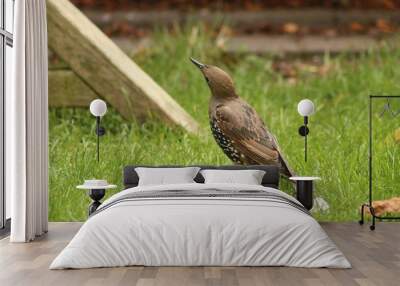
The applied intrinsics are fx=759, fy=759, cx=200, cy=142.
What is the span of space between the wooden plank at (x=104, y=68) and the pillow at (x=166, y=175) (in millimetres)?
545

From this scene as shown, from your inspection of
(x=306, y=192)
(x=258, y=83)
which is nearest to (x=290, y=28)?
(x=258, y=83)

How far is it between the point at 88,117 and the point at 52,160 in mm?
441

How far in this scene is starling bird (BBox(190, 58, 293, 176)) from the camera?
18.2ft

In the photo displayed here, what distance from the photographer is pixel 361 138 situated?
5.86m

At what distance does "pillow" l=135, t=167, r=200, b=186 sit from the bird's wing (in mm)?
403

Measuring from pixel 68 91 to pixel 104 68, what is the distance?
0.34m

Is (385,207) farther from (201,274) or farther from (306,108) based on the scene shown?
(201,274)

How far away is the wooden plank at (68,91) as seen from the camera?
228 inches

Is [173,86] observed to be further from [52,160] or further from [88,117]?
[52,160]

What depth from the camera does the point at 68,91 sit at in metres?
5.84

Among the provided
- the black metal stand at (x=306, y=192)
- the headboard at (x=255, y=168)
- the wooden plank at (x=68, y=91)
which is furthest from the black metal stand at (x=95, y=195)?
the black metal stand at (x=306, y=192)

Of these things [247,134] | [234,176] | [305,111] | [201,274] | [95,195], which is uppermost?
[305,111]

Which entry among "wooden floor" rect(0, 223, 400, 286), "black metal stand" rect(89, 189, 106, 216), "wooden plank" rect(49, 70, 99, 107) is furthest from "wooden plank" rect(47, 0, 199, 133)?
"wooden floor" rect(0, 223, 400, 286)

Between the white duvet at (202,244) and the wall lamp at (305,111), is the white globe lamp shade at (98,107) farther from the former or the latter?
the white duvet at (202,244)
